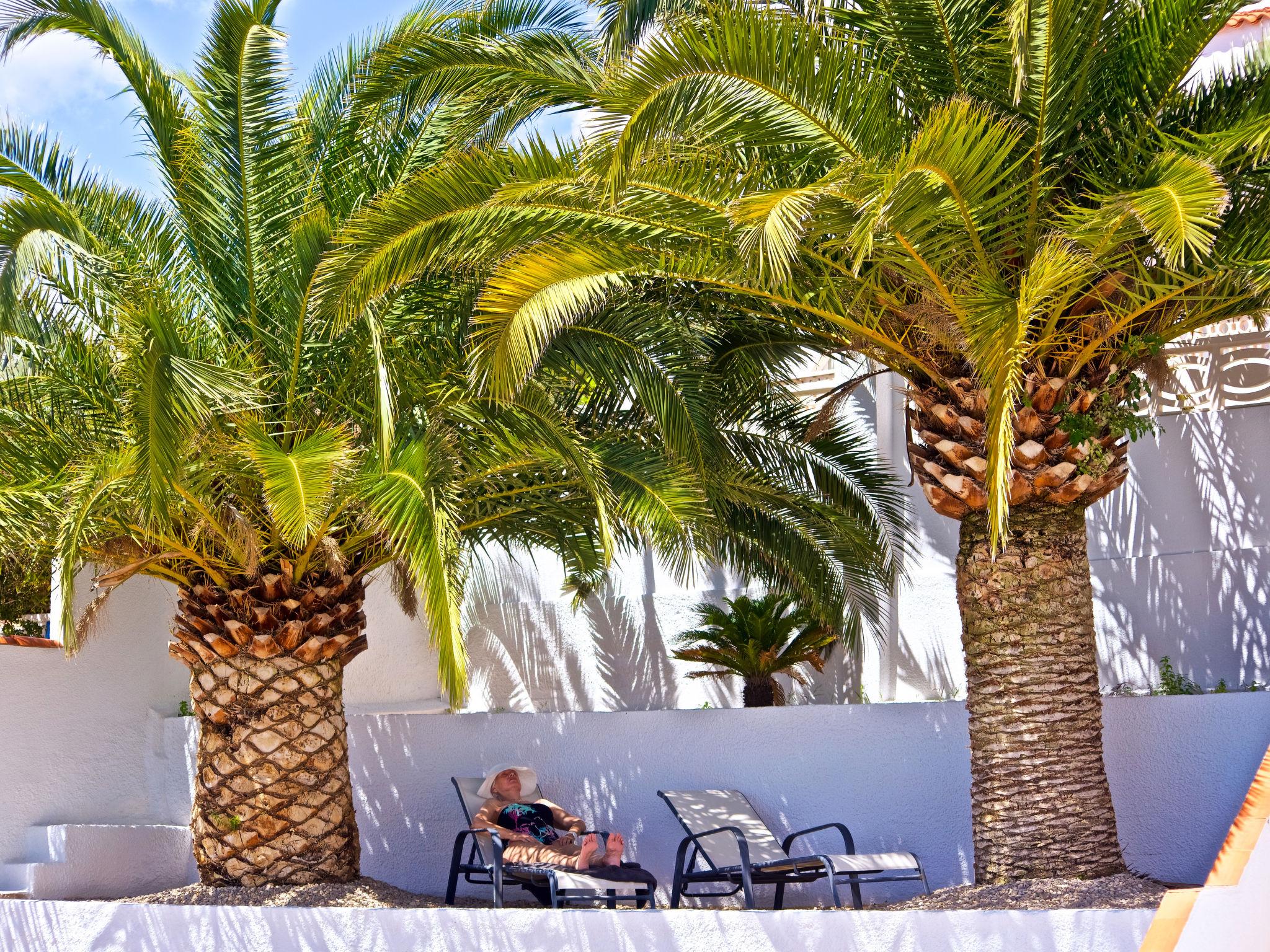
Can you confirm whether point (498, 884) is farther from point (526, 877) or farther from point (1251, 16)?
point (1251, 16)

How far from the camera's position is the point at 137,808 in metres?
10.1

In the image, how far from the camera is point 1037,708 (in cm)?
656

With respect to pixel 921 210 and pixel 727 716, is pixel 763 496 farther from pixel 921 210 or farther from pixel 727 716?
pixel 921 210

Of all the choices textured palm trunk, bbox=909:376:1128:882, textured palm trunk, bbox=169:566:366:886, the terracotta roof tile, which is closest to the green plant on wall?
textured palm trunk, bbox=169:566:366:886

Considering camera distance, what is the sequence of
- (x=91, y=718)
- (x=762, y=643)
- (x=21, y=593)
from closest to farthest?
(x=762, y=643) < (x=91, y=718) < (x=21, y=593)

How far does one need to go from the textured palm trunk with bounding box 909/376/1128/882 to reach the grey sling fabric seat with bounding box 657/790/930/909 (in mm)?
686

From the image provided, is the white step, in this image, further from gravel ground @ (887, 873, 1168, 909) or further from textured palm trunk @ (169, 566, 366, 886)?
gravel ground @ (887, 873, 1168, 909)

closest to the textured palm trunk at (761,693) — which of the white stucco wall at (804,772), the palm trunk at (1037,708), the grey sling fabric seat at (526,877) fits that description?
the white stucco wall at (804,772)

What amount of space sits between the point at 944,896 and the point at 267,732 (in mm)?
3887

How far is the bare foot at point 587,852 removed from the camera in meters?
7.34

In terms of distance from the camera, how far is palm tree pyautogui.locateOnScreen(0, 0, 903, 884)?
6906 mm

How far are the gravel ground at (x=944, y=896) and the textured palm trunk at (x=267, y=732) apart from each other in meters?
0.15

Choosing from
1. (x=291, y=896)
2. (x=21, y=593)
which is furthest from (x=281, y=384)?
(x=21, y=593)

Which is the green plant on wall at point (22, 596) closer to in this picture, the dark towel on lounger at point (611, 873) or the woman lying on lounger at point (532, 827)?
the woman lying on lounger at point (532, 827)
